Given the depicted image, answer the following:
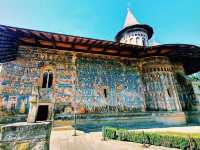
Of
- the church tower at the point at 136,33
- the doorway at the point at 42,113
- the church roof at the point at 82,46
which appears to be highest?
the church tower at the point at 136,33

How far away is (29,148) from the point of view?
2648 mm

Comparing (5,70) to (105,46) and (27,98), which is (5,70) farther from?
(105,46)

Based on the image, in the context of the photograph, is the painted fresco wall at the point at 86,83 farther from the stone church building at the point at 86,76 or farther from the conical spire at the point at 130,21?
the conical spire at the point at 130,21

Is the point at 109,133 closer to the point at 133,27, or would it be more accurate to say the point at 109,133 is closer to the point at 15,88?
the point at 15,88

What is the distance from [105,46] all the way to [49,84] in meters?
6.13

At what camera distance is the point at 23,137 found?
8.73 ft

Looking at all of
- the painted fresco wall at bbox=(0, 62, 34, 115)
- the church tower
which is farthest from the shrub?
the church tower

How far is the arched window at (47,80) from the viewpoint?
11.5 meters

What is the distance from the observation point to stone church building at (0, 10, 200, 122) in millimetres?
10539

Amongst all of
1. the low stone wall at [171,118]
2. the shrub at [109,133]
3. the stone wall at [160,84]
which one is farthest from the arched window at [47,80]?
the low stone wall at [171,118]

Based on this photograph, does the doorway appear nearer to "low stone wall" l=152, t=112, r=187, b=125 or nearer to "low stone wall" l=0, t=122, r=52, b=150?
"low stone wall" l=0, t=122, r=52, b=150

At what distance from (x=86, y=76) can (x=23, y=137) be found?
397 inches

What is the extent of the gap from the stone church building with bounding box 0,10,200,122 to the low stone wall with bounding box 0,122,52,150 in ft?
26.4

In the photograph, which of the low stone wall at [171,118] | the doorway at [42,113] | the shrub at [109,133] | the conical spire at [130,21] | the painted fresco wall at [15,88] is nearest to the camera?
the shrub at [109,133]
